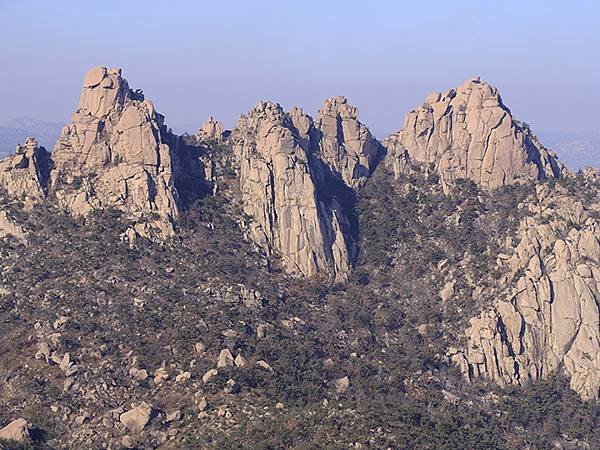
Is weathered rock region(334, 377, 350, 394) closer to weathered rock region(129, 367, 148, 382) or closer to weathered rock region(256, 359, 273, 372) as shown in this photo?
weathered rock region(256, 359, 273, 372)

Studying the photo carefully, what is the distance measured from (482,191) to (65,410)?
214 feet

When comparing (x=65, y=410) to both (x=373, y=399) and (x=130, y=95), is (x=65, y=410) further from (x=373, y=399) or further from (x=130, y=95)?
(x=130, y=95)

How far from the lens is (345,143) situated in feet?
445

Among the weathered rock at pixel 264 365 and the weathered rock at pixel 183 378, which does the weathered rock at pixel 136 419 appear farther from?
the weathered rock at pixel 264 365

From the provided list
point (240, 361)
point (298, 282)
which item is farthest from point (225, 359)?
point (298, 282)

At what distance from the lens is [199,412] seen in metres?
83.5

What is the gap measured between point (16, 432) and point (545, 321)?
5493 cm

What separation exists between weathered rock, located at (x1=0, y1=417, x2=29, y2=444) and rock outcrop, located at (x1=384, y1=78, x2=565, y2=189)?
67.8 meters

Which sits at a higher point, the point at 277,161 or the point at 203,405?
the point at 277,161

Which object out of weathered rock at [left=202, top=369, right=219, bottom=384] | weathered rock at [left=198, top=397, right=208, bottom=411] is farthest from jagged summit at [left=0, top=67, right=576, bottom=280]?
weathered rock at [left=198, top=397, right=208, bottom=411]

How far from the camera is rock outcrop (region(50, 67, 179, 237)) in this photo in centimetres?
11488

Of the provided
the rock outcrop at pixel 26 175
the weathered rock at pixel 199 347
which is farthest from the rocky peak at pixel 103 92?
the weathered rock at pixel 199 347

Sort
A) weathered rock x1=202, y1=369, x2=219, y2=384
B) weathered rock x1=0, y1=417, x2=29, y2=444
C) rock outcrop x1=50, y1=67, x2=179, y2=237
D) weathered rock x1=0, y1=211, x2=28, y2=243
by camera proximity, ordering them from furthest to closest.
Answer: rock outcrop x1=50, y1=67, x2=179, y2=237 → weathered rock x1=0, y1=211, x2=28, y2=243 → weathered rock x1=202, y1=369, x2=219, y2=384 → weathered rock x1=0, y1=417, x2=29, y2=444

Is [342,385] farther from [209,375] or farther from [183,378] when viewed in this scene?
[183,378]
